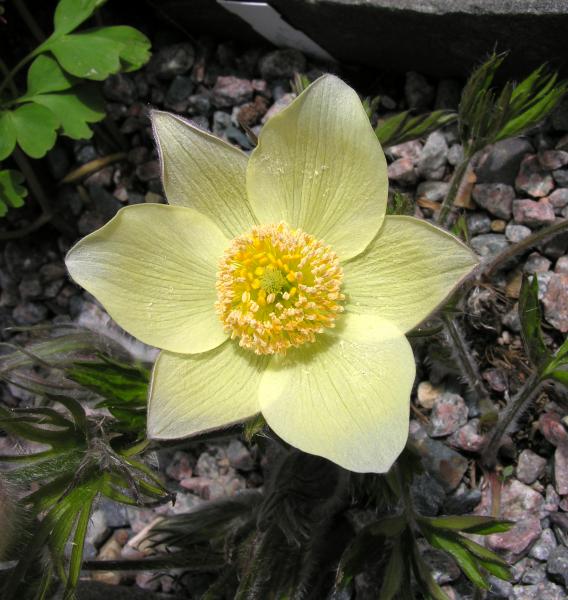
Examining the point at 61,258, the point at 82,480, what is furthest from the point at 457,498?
the point at 61,258

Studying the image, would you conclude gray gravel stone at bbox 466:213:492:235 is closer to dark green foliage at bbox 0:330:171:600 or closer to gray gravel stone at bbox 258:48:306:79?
gray gravel stone at bbox 258:48:306:79

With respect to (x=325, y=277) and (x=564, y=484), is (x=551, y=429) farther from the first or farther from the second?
(x=325, y=277)

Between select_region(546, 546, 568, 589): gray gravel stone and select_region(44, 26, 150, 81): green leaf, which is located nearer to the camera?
select_region(546, 546, 568, 589): gray gravel stone

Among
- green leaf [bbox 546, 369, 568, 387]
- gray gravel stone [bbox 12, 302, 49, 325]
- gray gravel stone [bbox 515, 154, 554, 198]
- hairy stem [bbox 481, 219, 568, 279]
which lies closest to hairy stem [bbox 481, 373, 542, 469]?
green leaf [bbox 546, 369, 568, 387]

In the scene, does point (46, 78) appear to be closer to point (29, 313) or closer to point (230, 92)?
point (230, 92)

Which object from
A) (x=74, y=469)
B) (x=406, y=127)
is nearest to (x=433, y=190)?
(x=406, y=127)

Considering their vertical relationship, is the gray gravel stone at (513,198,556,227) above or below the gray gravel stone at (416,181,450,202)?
above
